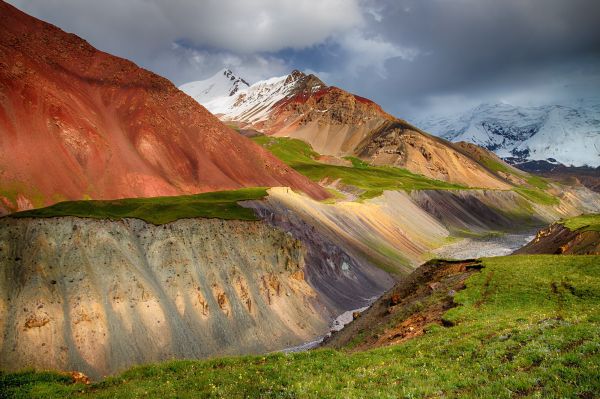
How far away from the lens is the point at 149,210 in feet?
230

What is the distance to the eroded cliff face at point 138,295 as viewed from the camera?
47.9 m

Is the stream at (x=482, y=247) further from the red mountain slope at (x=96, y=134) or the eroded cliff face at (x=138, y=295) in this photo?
the eroded cliff face at (x=138, y=295)

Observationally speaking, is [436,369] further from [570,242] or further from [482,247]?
[482,247]

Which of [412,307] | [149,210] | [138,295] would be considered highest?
[149,210]

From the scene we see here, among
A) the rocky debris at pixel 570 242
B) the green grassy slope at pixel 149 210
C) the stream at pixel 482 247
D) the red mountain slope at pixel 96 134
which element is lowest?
the stream at pixel 482 247

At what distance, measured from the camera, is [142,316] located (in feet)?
178

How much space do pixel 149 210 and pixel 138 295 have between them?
18059 millimetres

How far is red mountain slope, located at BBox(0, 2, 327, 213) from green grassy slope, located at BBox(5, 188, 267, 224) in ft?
54.9

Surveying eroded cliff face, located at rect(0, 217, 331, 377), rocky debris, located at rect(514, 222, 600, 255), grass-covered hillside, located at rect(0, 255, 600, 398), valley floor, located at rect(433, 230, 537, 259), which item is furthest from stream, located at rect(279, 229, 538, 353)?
grass-covered hillside, located at rect(0, 255, 600, 398)

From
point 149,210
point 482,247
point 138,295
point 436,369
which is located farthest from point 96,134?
point 482,247

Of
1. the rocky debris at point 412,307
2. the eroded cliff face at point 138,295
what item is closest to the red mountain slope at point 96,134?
the eroded cliff face at point 138,295

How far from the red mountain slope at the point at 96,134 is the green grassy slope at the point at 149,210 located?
1674 centimetres

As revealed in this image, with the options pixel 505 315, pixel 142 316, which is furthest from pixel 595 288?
pixel 142 316

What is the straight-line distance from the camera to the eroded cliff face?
47.9 meters
